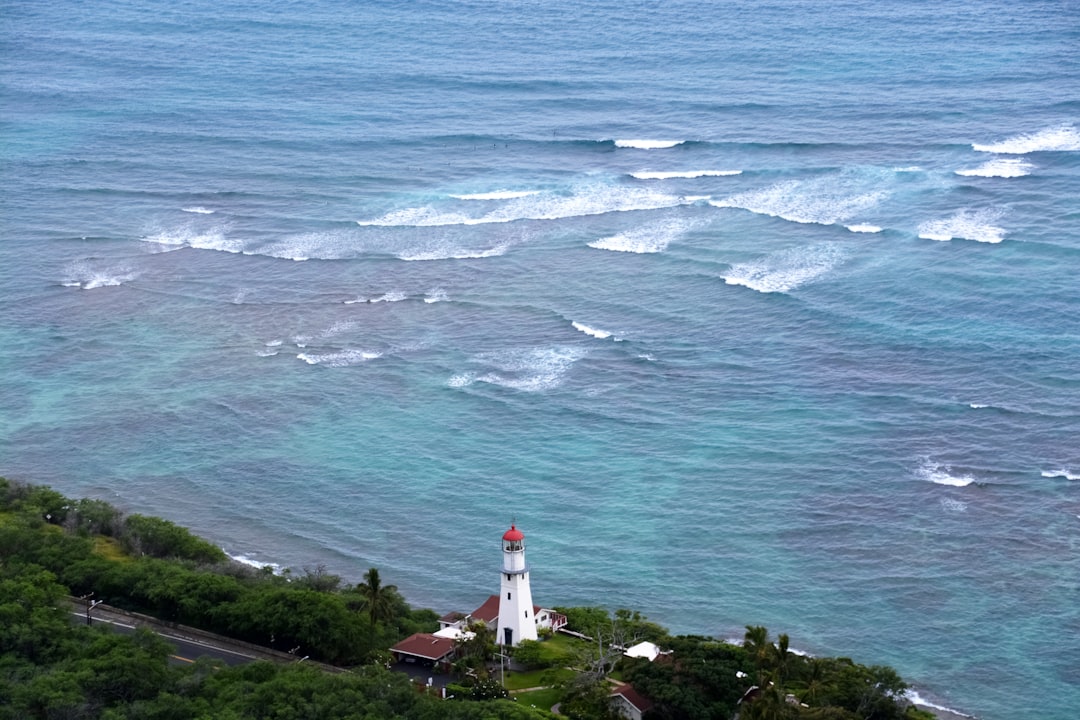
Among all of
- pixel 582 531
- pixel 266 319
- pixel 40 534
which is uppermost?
pixel 266 319

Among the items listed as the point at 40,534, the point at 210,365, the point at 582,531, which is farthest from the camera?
the point at 210,365

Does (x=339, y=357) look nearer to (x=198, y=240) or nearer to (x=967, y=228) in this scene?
(x=198, y=240)

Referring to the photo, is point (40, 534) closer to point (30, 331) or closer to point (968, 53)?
point (30, 331)

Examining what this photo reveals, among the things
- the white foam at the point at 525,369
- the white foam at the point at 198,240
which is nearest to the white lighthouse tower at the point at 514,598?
the white foam at the point at 525,369

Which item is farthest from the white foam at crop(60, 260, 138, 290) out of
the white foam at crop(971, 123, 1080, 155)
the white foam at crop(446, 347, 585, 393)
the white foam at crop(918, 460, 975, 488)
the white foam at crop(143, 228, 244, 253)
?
the white foam at crop(971, 123, 1080, 155)

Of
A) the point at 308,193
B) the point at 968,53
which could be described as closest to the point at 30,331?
the point at 308,193

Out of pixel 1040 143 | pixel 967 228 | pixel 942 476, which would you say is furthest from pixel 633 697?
pixel 1040 143

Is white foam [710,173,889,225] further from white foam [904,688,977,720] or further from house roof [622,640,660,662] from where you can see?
house roof [622,640,660,662]

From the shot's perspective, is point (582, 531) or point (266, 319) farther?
point (266, 319)
